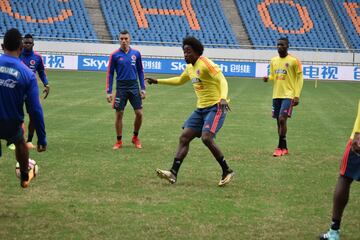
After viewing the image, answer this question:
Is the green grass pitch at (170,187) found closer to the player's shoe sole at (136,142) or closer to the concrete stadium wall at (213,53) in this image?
the player's shoe sole at (136,142)

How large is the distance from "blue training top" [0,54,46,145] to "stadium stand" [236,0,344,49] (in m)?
44.7

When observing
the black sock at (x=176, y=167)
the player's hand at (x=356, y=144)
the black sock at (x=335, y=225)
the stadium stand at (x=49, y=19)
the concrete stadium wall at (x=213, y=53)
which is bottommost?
the black sock at (x=335, y=225)

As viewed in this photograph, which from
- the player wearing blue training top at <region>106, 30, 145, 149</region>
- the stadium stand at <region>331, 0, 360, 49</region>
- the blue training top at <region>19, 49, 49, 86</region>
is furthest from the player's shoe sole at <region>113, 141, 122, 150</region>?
the stadium stand at <region>331, 0, 360, 49</region>

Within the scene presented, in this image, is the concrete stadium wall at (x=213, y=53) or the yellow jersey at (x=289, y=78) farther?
the concrete stadium wall at (x=213, y=53)

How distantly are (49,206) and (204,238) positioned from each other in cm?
217

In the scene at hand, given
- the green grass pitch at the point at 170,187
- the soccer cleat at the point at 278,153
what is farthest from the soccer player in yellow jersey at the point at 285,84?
the green grass pitch at the point at 170,187

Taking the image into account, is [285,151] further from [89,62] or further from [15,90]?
[89,62]

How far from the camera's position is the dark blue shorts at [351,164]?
678cm

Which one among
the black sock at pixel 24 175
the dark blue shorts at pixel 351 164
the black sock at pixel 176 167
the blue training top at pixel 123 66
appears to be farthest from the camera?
the blue training top at pixel 123 66

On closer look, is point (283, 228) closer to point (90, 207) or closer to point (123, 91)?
point (90, 207)

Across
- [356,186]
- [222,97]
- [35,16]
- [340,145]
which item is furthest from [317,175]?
[35,16]

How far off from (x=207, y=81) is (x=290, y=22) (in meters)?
45.8

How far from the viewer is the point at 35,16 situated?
51219mm

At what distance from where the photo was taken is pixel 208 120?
10.1 m
